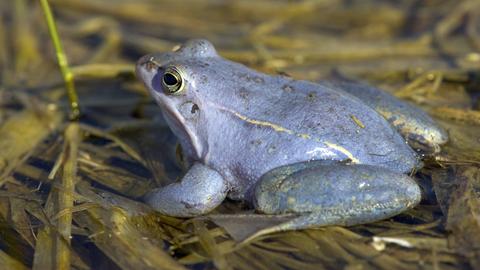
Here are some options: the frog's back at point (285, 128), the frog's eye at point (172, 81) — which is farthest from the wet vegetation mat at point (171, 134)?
the frog's eye at point (172, 81)

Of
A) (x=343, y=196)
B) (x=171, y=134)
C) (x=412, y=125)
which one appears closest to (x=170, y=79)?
(x=171, y=134)

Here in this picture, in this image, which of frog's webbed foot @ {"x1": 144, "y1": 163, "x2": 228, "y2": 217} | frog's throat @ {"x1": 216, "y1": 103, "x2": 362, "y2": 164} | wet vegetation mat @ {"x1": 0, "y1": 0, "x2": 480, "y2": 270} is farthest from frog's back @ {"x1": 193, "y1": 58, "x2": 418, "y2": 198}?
wet vegetation mat @ {"x1": 0, "y1": 0, "x2": 480, "y2": 270}

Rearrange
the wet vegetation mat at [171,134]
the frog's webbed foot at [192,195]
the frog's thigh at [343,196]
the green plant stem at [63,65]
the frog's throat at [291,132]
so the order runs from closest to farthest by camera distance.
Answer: the frog's thigh at [343,196], the wet vegetation mat at [171,134], the frog's throat at [291,132], the frog's webbed foot at [192,195], the green plant stem at [63,65]

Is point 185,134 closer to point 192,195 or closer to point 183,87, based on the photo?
point 183,87

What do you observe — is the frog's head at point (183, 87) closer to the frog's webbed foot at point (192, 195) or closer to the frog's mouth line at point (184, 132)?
the frog's mouth line at point (184, 132)

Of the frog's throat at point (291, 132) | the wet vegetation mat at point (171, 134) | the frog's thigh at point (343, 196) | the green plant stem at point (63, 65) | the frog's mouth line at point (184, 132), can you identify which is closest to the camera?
the frog's thigh at point (343, 196)

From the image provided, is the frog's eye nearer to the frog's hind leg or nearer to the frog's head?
the frog's head

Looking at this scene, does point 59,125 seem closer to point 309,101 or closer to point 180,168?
point 180,168
